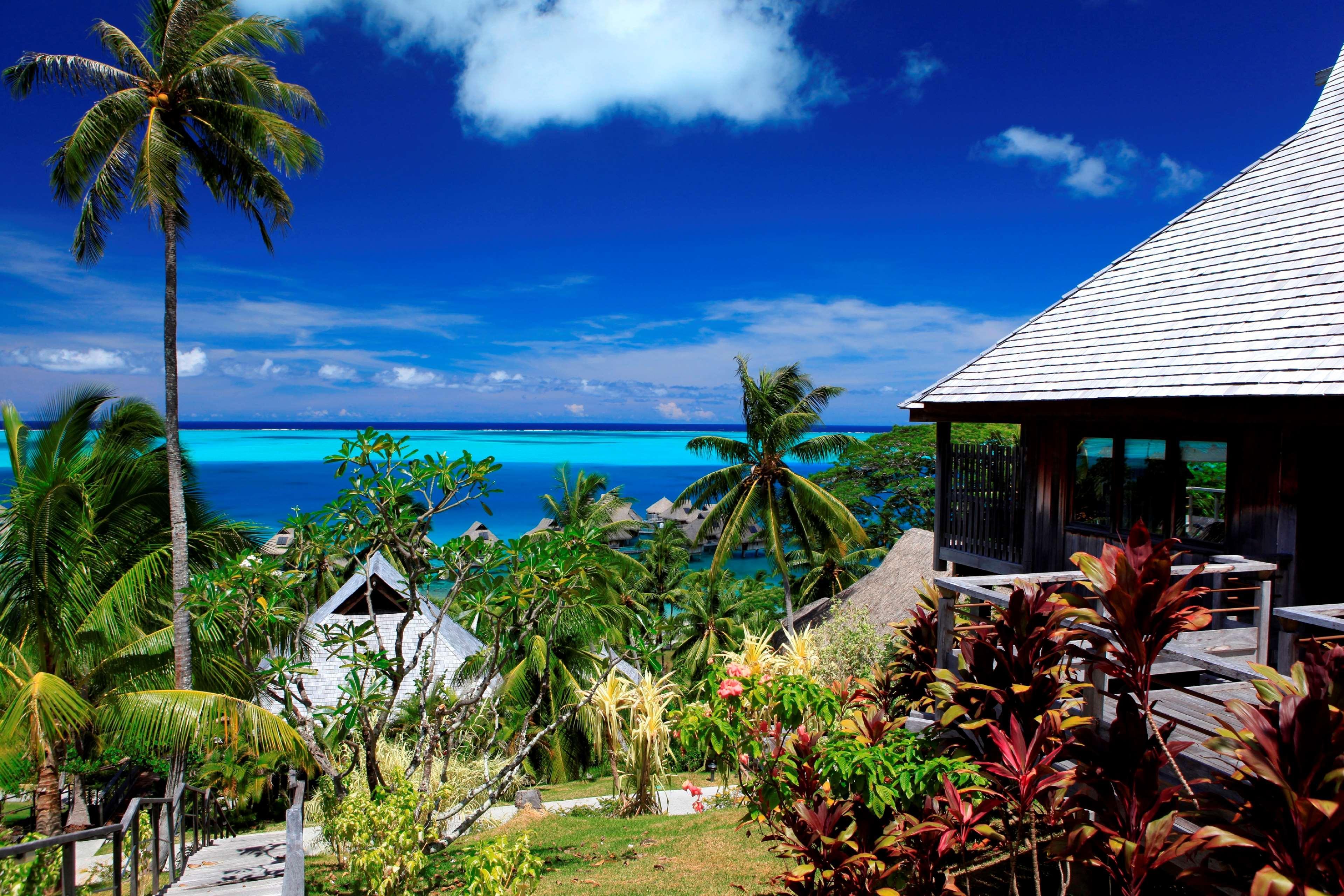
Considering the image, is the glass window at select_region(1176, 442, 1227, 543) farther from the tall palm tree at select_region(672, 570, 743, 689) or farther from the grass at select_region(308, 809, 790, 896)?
the tall palm tree at select_region(672, 570, 743, 689)

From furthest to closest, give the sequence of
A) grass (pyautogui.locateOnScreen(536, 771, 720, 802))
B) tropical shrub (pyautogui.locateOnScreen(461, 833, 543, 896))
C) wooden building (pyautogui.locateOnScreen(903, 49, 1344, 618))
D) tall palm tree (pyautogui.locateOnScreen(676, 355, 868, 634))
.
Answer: tall palm tree (pyautogui.locateOnScreen(676, 355, 868, 634)) < grass (pyautogui.locateOnScreen(536, 771, 720, 802)) < wooden building (pyautogui.locateOnScreen(903, 49, 1344, 618)) < tropical shrub (pyautogui.locateOnScreen(461, 833, 543, 896))

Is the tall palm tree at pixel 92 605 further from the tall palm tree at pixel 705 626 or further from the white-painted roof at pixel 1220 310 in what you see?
the tall palm tree at pixel 705 626

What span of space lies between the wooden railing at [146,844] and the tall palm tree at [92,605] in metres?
1.30

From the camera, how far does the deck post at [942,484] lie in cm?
1002

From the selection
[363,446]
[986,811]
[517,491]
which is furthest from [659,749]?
[517,491]

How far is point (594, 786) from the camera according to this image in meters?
18.1

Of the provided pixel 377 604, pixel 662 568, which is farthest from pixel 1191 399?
pixel 662 568

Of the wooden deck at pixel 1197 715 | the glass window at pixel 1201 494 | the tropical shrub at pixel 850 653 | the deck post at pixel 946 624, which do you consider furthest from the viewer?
the tropical shrub at pixel 850 653

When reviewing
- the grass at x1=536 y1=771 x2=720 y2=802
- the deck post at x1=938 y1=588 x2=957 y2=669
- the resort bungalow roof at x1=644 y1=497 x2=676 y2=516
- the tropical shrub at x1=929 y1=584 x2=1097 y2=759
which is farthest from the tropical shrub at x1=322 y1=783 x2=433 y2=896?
the resort bungalow roof at x1=644 y1=497 x2=676 y2=516

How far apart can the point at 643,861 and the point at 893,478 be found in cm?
2607

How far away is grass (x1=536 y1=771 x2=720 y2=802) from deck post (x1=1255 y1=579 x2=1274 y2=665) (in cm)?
1115

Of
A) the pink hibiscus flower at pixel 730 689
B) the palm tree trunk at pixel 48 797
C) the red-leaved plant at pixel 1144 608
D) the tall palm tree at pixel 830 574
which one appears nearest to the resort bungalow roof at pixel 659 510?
the tall palm tree at pixel 830 574

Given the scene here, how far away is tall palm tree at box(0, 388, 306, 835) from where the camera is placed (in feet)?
32.6

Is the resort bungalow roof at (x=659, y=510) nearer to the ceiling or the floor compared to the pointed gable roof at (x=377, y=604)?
nearer to the floor
